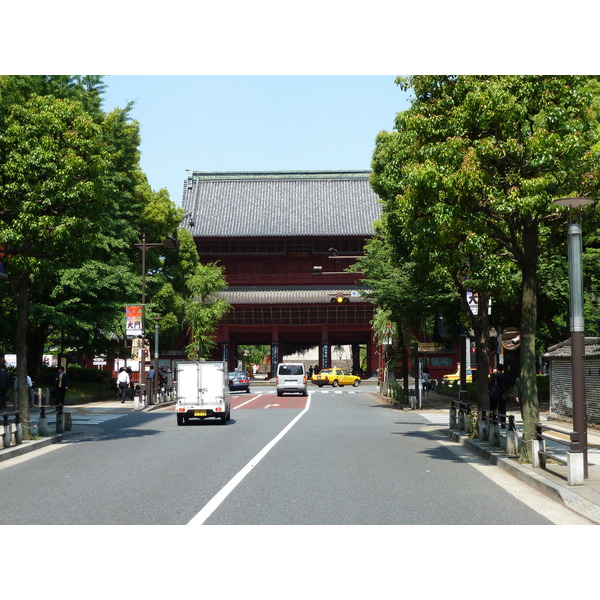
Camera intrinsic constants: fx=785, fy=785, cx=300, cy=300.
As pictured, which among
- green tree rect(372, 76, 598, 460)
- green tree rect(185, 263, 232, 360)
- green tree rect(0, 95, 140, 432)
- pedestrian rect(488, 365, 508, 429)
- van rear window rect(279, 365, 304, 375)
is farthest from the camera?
green tree rect(185, 263, 232, 360)

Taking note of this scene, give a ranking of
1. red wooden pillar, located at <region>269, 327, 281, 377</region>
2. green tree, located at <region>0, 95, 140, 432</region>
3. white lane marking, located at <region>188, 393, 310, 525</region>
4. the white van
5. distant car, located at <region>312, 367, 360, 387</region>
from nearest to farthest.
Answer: white lane marking, located at <region>188, 393, 310, 525</region>, green tree, located at <region>0, 95, 140, 432</region>, the white van, distant car, located at <region>312, 367, 360, 387</region>, red wooden pillar, located at <region>269, 327, 281, 377</region>

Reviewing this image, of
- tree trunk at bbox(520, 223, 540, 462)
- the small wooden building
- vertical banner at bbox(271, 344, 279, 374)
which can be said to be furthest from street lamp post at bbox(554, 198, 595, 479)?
vertical banner at bbox(271, 344, 279, 374)

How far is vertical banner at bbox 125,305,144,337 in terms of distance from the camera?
35594 millimetres

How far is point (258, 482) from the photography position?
480 inches

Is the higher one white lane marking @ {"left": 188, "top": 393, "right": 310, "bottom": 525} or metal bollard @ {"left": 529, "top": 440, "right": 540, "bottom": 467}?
metal bollard @ {"left": 529, "top": 440, "right": 540, "bottom": 467}

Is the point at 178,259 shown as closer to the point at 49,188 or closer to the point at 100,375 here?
the point at 100,375

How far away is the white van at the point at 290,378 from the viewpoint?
49250mm

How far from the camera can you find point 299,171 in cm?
7781

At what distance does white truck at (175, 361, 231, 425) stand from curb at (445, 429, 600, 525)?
401 inches

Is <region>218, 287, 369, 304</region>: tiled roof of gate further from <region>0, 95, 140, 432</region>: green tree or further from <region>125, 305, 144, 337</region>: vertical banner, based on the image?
<region>0, 95, 140, 432</region>: green tree

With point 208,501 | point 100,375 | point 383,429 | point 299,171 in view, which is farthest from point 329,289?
point 208,501

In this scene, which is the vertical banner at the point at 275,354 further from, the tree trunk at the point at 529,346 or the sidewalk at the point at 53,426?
the tree trunk at the point at 529,346

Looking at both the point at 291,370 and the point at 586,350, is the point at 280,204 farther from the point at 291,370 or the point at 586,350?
the point at 586,350

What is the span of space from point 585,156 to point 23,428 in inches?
560
